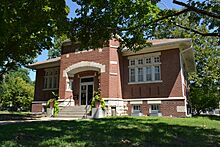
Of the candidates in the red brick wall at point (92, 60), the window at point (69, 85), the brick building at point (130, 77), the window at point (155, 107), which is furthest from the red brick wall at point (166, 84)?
the window at point (69, 85)

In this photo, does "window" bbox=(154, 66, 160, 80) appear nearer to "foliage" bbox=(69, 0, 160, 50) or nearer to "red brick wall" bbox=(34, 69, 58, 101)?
"foliage" bbox=(69, 0, 160, 50)

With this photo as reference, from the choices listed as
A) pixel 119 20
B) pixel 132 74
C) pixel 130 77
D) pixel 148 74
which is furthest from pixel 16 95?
pixel 119 20

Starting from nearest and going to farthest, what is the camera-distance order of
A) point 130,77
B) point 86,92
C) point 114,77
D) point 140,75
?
point 114,77 < point 140,75 < point 130,77 < point 86,92

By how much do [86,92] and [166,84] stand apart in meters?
7.47

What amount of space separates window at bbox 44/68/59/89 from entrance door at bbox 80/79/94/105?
4.14m

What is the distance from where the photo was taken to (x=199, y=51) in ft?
116

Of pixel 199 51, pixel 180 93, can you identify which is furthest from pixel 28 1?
pixel 199 51

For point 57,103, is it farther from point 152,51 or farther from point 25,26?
point 25,26

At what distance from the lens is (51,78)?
27.0 m

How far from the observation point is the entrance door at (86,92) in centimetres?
2277

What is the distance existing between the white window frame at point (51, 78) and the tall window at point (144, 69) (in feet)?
29.4

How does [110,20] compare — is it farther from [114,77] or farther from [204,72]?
[204,72]

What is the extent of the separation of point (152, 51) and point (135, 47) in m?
8.18

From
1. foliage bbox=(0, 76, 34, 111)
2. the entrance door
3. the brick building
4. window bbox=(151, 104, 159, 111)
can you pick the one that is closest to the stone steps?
the brick building
